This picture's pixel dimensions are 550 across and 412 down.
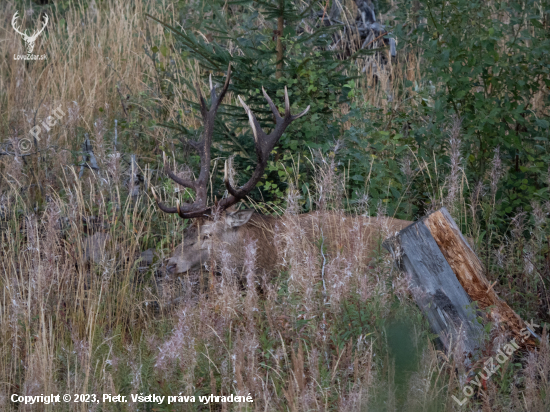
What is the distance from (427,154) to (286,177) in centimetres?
127

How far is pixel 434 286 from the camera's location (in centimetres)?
329

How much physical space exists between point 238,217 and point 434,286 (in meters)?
1.82

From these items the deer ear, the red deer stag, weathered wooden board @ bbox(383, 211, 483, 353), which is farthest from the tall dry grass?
the deer ear

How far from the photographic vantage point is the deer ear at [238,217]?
15.1 feet

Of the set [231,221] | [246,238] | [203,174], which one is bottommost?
[246,238]

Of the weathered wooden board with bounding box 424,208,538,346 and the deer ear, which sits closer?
the weathered wooden board with bounding box 424,208,538,346

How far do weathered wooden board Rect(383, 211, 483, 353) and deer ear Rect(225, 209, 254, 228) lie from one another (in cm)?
149

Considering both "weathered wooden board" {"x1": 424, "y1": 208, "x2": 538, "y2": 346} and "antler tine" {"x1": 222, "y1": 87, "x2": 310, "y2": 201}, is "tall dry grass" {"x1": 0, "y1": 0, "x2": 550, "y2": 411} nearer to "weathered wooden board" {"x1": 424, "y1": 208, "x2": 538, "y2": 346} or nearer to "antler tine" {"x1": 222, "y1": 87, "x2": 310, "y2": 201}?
"weathered wooden board" {"x1": 424, "y1": 208, "x2": 538, "y2": 346}

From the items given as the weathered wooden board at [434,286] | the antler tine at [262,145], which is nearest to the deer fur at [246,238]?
the antler tine at [262,145]

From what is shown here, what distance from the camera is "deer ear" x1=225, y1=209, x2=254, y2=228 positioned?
462 centimetres

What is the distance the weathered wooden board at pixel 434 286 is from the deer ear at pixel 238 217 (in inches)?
58.6

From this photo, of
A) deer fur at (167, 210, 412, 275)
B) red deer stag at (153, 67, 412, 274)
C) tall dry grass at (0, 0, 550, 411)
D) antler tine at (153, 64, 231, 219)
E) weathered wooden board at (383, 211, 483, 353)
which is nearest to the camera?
tall dry grass at (0, 0, 550, 411)

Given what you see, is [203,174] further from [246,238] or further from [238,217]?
[246,238]

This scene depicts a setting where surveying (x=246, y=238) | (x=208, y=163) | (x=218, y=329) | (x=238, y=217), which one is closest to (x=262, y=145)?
(x=208, y=163)
